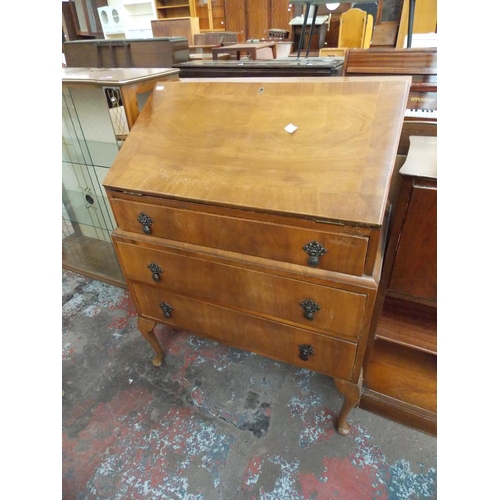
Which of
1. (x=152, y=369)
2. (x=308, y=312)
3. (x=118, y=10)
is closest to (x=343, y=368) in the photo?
(x=308, y=312)

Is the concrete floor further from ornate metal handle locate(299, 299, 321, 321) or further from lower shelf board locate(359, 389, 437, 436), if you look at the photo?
ornate metal handle locate(299, 299, 321, 321)

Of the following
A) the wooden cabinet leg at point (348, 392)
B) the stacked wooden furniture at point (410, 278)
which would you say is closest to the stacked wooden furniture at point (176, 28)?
the stacked wooden furniture at point (410, 278)

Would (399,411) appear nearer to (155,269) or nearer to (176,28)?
(155,269)

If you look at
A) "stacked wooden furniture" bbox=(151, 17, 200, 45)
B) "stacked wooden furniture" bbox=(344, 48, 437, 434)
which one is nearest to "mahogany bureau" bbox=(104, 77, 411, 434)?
"stacked wooden furniture" bbox=(344, 48, 437, 434)

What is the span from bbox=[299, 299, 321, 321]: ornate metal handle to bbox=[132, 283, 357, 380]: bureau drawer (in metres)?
0.10

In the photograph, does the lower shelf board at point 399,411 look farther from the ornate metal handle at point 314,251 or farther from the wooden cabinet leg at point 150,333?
the wooden cabinet leg at point 150,333

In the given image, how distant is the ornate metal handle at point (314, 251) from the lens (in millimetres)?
879

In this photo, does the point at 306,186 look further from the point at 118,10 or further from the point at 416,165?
the point at 118,10

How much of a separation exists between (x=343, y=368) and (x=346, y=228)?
21.6 inches

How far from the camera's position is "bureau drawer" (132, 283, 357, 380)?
1.08 metres

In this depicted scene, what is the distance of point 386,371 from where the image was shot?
4.57 ft

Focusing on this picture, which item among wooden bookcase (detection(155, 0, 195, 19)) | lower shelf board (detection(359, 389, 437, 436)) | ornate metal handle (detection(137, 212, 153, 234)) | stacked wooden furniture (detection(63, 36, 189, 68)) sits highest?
wooden bookcase (detection(155, 0, 195, 19))

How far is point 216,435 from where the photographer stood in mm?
1334

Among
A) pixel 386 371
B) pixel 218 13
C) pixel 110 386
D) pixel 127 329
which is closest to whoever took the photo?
pixel 386 371
